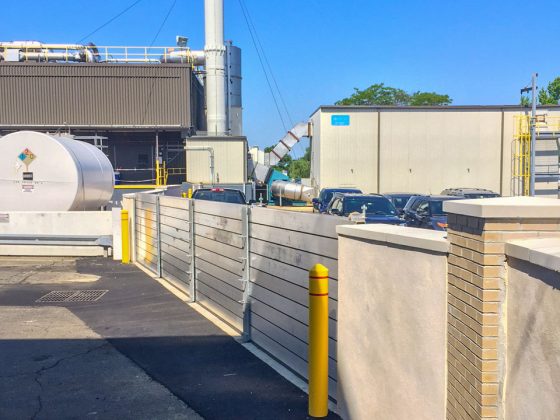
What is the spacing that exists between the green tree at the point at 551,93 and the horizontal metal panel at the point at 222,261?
7381 centimetres

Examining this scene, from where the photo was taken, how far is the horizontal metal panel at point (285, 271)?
538cm

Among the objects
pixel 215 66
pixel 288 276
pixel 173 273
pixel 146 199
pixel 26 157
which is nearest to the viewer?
pixel 288 276

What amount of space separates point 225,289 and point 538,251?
597 centimetres

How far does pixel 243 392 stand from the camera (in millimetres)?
5891

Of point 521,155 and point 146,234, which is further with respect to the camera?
point 521,155

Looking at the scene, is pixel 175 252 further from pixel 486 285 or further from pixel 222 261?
pixel 486 285

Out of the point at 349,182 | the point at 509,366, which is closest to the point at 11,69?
the point at 349,182

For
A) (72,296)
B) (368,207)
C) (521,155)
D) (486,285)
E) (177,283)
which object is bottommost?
(72,296)

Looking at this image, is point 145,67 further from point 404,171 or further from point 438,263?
point 438,263

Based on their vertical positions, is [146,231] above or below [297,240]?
below

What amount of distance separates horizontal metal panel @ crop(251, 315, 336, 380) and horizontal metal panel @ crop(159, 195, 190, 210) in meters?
3.31

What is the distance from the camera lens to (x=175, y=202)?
10.9 meters

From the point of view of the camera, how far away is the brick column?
10.5 feet

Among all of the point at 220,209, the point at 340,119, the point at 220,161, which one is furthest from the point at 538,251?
the point at 340,119
